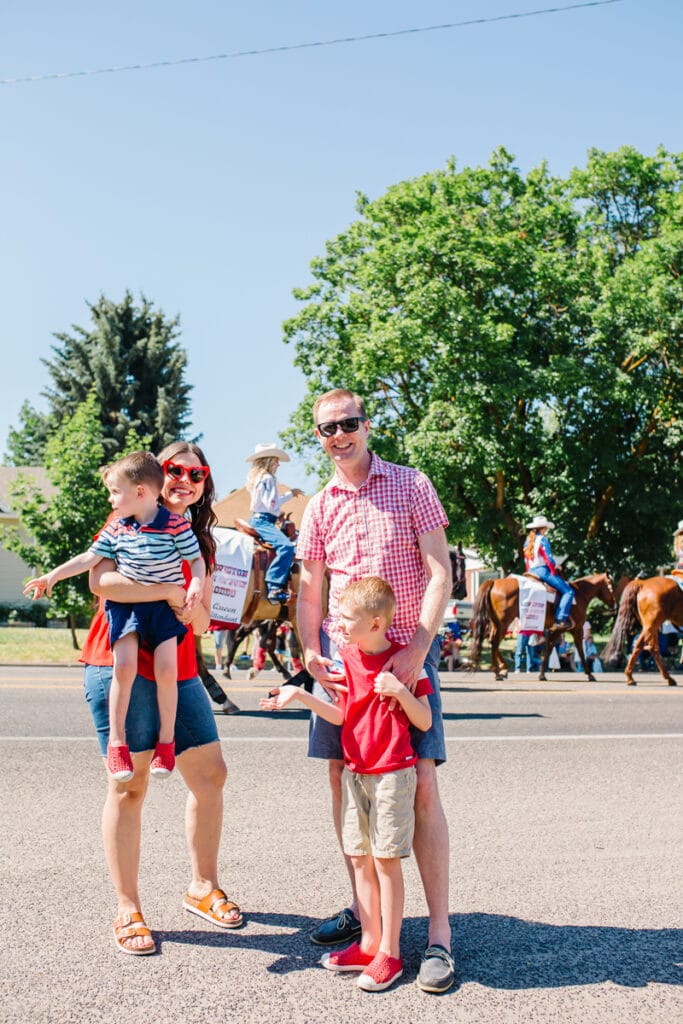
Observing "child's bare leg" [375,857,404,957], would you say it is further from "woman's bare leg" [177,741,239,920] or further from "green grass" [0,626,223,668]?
"green grass" [0,626,223,668]

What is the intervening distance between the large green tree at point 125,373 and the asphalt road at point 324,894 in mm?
39313

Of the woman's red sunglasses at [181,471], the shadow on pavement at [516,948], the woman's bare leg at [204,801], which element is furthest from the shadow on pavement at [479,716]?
A: the woman's red sunglasses at [181,471]

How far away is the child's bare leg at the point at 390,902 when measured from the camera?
12.1ft

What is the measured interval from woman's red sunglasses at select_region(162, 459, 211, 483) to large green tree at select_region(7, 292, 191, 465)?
140 feet

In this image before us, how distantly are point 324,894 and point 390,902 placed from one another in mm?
1091

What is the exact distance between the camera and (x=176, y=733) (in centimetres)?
420

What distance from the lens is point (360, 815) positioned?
12.5 feet

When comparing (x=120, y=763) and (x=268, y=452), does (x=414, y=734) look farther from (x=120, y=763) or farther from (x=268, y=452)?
(x=268, y=452)

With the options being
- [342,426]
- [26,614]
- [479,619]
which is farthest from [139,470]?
[26,614]

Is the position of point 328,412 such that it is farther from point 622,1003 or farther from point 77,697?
point 77,697

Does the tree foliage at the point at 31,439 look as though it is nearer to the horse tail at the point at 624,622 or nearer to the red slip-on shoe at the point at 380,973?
the horse tail at the point at 624,622

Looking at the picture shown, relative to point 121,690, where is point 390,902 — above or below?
below

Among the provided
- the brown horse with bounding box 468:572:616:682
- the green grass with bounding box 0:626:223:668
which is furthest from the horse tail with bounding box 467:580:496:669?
the green grass with bounding box 0:626:223:668

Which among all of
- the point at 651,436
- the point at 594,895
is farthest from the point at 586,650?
the point at 594,895
